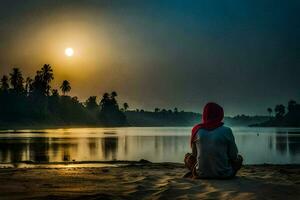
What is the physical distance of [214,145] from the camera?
975 cm

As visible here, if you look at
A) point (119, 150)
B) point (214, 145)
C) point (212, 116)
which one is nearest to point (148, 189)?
point (214, 145)

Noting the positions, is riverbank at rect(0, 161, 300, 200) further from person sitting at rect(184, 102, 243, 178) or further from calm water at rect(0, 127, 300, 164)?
calm water at rect(0, 127, 300, 164)

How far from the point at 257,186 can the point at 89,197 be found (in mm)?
3257

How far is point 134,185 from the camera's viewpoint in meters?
9.97

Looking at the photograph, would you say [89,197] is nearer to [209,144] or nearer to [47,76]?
[209,144]

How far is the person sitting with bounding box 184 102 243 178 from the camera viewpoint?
9.74 meters

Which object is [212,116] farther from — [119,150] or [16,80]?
[16,80]

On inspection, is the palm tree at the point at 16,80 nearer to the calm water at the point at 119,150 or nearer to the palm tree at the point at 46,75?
the palm tree at the point at 46,75

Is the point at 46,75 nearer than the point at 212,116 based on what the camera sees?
No

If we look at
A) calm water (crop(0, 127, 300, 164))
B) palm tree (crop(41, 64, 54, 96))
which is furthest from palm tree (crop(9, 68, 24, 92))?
calm water (crop(0, 127, 300, 164))

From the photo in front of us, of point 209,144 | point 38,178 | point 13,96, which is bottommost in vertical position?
point 38,178

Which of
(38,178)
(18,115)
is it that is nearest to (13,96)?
(18,115)

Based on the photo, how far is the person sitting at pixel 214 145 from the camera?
9742 millimetres

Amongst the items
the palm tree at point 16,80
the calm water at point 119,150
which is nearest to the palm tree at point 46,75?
the palm tree at point 16,80
